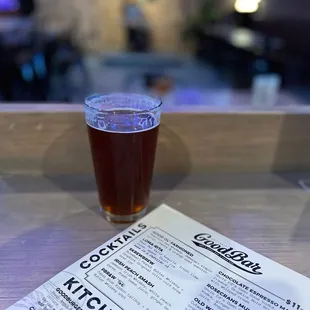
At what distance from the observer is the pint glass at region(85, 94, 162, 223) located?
0.45 m

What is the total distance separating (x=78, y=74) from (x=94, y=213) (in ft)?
13.8

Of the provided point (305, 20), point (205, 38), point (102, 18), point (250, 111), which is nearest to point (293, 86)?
point (305, 20)

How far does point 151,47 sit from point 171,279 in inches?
229

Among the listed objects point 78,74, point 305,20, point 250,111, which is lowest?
point 78,74

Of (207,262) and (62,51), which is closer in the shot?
(207,262)

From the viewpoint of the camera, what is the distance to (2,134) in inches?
22.9

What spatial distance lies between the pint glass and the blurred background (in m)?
1.37

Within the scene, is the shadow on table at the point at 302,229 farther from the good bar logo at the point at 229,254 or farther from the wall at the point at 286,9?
the wall at the point at 286,9

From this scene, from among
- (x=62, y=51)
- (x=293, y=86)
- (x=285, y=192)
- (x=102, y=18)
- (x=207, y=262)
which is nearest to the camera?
(x=207, y=262)

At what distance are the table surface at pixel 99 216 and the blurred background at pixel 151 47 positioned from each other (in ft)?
4.13

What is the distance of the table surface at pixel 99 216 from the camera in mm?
Answer: 407

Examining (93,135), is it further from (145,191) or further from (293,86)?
(293,86)

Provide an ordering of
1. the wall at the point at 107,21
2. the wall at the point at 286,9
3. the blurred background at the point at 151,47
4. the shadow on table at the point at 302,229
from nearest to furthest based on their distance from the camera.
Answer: the shadow on table at the point at 302,229, the blurred background at the point at 151,47, the wall at the point at 286,9, the wall at the point at 107,21

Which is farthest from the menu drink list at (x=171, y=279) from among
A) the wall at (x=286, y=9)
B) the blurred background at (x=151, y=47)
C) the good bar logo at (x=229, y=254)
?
the wall at (x=286, y=9)
